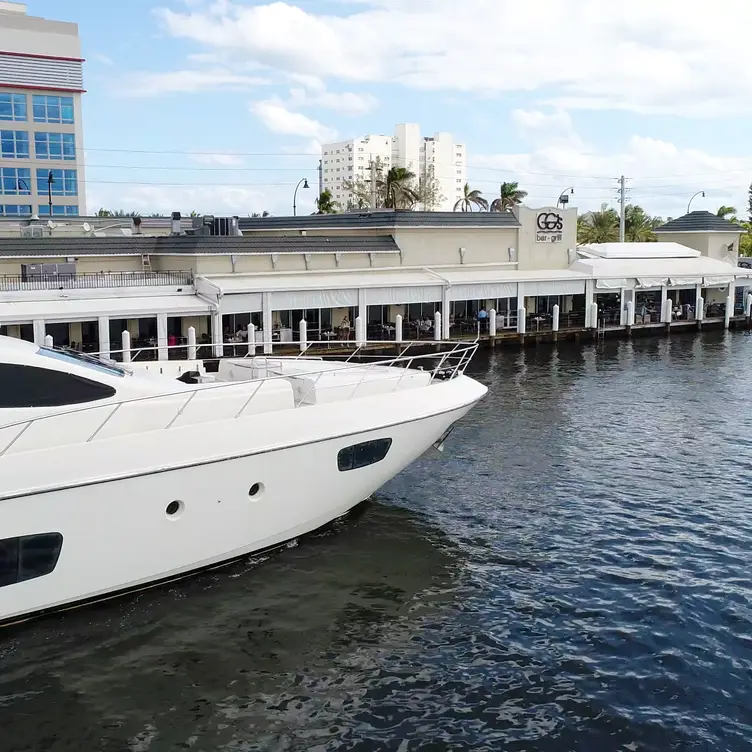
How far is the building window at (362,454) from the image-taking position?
48.6 ft

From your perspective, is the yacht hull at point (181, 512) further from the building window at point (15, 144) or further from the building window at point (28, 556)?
the building window at point (15, 144)

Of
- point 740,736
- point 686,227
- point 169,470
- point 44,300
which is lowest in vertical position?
point 740,736

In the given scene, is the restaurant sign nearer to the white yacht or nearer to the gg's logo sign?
the gg's logo sign

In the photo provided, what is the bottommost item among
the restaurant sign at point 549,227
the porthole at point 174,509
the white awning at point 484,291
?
the porthole at point 174,509

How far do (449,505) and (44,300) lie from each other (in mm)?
21143

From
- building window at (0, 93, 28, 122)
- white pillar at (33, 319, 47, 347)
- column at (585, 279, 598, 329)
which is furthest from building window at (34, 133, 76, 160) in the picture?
white pillar at (33, 319, 47, 347)

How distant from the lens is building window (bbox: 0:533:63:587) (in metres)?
11.7

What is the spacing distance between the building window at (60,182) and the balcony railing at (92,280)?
1603 inches

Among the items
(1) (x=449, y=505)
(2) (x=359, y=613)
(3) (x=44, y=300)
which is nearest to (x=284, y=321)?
(3) (x=44, y=300)

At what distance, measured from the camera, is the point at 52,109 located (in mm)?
74188

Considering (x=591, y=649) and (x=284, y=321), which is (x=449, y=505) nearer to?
(x=591, y=649)

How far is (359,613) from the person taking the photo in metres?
13.4

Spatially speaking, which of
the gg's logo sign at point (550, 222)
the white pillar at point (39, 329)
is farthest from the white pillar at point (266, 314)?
the gg's logo sign at point (550, 222)

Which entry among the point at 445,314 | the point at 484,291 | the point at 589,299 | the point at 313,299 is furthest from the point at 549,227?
the point at 313,299
